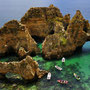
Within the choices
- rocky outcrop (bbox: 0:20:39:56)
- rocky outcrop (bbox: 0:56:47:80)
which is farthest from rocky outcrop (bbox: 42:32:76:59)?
rocky outcrop (bbox: 0:56:47:80)

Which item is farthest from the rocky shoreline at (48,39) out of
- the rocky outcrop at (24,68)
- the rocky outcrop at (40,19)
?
A: the rocky outcrop at (24,68)

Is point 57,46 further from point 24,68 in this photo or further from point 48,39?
point 24,68

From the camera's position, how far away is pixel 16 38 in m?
36.0

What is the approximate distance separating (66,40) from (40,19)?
14916 mm

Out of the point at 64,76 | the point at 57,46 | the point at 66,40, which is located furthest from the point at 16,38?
the point at 64,76

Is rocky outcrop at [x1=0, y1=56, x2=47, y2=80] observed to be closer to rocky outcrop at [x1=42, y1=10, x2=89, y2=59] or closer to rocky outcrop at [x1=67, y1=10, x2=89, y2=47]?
rocky outcrop at [x1=42, y1=10, x2=89, y2=59]

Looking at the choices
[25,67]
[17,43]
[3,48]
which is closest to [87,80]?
[25,67]

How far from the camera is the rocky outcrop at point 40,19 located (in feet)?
144

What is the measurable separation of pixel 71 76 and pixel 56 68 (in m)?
4.27

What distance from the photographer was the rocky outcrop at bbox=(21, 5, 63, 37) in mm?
43906

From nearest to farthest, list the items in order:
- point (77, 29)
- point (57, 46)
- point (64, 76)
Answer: point (64, 76)
point (57, 46)
point (77, 29)

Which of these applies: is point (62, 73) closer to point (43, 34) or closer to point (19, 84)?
point (19, 84)

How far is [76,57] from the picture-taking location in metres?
34.7

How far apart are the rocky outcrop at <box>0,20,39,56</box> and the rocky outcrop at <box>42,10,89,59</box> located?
168 inches
